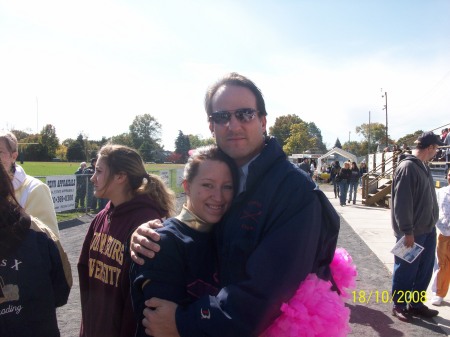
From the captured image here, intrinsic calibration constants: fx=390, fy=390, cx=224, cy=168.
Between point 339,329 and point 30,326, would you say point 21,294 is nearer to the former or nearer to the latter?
point 30,326

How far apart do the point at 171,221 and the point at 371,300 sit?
4.76 metres

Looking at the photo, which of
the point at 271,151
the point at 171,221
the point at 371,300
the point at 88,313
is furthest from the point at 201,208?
the point at 371,300

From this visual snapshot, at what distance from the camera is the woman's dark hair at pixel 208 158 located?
1915 millimetres

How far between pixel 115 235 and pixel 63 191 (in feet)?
36.2

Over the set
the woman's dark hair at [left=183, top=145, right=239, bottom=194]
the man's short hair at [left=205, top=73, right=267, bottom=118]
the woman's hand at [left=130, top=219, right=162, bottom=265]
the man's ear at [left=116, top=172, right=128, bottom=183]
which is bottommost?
the woman's hand at [left=130, top=219, right=162, bottom=265]

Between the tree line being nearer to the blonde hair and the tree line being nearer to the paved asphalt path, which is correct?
the paved asphalt path

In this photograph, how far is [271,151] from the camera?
177cm

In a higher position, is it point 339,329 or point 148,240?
point 148,240

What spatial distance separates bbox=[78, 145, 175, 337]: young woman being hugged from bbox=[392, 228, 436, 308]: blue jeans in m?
3.27

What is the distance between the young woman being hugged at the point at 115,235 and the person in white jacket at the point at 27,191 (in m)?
0.50

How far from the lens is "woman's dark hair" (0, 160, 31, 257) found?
184cm

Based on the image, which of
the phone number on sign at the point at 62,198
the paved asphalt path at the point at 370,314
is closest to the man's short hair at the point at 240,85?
the paved asphalt path at the point at 370,314

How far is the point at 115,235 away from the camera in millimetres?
2547

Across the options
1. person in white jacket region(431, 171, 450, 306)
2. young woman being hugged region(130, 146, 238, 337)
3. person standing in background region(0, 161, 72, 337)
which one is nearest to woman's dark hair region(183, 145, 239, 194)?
young woman being hugged region(130, 146, 238, 337)
